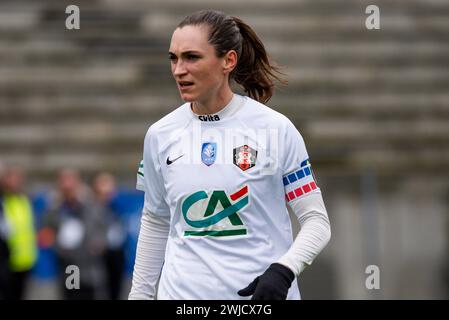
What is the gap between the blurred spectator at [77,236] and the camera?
36.8ft

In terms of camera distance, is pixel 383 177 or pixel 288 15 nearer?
pixel 383 177

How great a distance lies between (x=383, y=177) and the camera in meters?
13.3

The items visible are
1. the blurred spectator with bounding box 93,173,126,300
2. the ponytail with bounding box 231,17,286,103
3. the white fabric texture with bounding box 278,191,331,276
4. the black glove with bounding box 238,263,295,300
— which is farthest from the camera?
the blurred spectator with bounding box 93,173,126,300

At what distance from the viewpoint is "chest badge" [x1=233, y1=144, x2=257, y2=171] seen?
4.29 metres

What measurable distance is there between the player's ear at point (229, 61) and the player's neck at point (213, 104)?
95 mm

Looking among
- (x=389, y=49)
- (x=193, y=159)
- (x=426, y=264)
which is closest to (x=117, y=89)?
(x=389, y=49)

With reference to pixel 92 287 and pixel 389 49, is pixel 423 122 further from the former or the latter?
pixel 92 287

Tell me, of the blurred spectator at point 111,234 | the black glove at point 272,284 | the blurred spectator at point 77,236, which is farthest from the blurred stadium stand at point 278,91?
the black glove at point 272,284

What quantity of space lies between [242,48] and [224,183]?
618 millimetres

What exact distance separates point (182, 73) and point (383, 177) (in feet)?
30.5

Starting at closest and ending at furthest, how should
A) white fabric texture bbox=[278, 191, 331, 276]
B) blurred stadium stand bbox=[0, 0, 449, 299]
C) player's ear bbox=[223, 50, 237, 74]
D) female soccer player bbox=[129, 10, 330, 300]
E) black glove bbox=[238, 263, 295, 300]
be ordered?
black glove bbox=[238, 263, 295, 300], white fabric texture bbox=[278, 191, 331, 276], female soccer player bbox=[129, 10, 330, 300], player's ear bbox=[223, 50, 237, 74], blurred stadium stand bbox=[0, 0, 449, 299]

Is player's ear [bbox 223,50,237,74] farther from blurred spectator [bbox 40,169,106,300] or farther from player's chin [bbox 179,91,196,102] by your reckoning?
blurred spectator [bbox 40,169,106,300]

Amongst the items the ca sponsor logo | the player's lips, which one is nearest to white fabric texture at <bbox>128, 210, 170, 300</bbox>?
the ca sponsor logo

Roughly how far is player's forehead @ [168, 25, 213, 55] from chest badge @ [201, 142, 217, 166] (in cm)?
37
